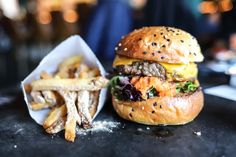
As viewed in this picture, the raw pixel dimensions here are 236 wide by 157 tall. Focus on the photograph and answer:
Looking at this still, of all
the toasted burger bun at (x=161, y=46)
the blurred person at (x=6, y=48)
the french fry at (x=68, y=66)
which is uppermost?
the toasted burger bun at (x=161, y=46)

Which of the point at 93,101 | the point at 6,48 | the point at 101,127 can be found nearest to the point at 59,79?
the point at 93,101

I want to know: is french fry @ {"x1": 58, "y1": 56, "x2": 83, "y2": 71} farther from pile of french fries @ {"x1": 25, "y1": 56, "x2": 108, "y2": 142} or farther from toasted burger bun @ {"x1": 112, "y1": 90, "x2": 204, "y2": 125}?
toasted burger bun @ {"x1": 112, "y1": 90, "x2": 204, "y2": 125}

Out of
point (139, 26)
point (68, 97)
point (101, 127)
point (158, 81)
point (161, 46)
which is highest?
point (161, 46)

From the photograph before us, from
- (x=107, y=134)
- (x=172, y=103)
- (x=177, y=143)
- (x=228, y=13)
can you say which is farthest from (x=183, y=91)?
(x=228, y=13)

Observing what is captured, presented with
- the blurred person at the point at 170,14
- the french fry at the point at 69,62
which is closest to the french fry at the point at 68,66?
the french fry at the point at 69,62

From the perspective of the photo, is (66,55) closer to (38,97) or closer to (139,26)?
(38,97)

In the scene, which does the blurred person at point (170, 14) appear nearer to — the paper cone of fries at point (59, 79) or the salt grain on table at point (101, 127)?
the paper cone of fries at point (59, 79)

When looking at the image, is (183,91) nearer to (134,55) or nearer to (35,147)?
(134,55)
